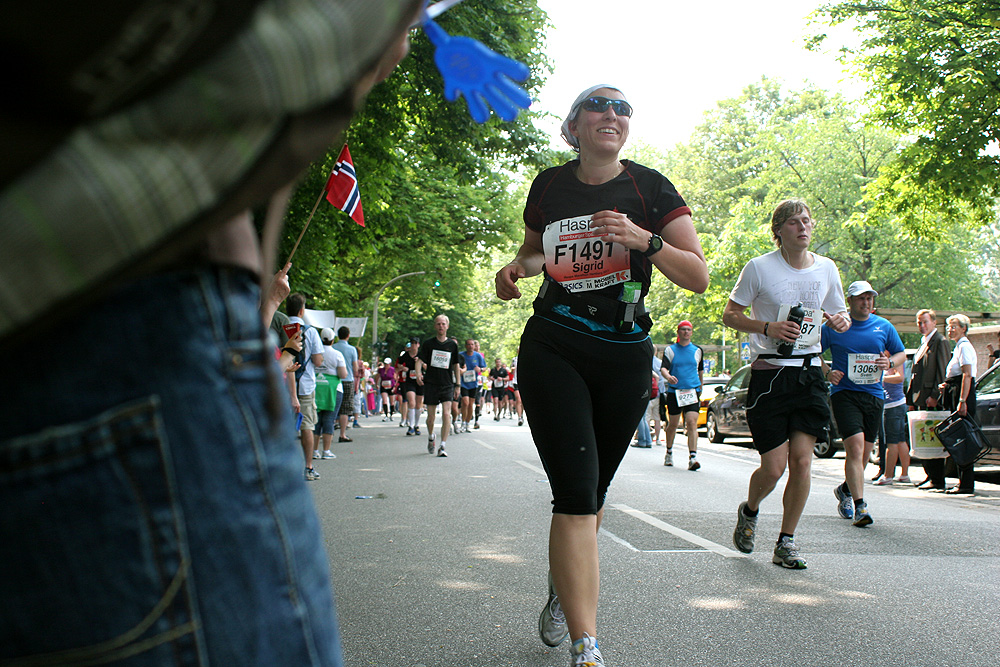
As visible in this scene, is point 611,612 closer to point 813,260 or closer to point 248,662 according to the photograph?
point 813,260

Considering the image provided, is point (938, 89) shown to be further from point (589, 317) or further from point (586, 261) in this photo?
point (589, 317)

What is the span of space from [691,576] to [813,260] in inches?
85.1

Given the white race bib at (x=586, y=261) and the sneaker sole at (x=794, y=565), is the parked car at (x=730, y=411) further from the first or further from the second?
the white race bib at (x=586, y=261)

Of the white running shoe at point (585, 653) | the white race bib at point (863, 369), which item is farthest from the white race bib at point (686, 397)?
the white running shoe at point (585, 653)

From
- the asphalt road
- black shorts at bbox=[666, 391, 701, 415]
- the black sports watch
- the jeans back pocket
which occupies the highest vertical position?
the black sports watch

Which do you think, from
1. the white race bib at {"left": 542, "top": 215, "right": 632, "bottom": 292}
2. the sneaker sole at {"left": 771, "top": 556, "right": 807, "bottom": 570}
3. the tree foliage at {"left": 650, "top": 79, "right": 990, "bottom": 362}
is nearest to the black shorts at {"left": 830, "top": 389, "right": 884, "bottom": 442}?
the sneaker sole at {"left": 771, "top": 556, "right": 807, "bottom": 570}

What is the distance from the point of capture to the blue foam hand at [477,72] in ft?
4.28

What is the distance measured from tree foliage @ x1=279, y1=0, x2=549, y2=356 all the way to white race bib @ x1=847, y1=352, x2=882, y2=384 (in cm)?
613

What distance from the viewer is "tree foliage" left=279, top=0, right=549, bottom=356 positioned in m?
Answer: 12.6

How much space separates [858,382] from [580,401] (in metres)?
5.09

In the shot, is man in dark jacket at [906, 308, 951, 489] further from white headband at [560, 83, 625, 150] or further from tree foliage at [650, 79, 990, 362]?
tree foliage at [650, 79, 990, 362]

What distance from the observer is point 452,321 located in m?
56.0

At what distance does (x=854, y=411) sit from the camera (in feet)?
24.3

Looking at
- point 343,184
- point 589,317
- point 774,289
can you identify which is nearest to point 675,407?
point 343,184
